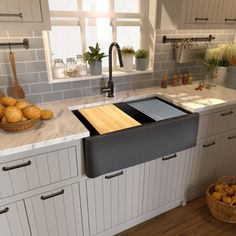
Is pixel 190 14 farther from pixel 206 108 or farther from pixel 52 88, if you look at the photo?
pixel 52 88

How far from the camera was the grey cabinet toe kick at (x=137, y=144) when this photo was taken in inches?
50.4

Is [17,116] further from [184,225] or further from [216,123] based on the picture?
[184,225]

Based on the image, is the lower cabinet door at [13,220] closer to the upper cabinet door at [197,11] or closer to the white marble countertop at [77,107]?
the white marble countertop at [77,107]

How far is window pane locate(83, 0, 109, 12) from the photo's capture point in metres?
1.80

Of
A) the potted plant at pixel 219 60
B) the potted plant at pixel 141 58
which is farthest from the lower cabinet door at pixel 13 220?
the potted plant at pixel 219 60

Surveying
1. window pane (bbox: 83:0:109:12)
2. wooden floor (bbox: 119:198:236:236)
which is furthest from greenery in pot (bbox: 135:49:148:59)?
wooden floor (bbox: 119:198:236:236)

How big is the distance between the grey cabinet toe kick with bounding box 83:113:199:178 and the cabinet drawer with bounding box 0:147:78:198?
0.35 feet

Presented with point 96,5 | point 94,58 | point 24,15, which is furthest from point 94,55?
point 24,15

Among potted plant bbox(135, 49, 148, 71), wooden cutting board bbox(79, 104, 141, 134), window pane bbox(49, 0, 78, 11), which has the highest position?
window pane bbox(49, 0, 78, 11)

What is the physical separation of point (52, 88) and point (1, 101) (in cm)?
47

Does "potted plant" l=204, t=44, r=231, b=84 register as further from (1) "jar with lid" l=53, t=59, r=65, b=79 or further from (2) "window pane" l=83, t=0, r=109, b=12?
(1) "jar with lid" l=53, t=59, r=65, b=79

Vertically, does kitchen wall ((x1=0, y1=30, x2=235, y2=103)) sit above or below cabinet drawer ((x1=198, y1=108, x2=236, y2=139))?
above

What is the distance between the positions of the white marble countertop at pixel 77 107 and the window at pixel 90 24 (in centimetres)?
39

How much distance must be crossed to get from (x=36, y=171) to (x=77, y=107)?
26.0 inches
